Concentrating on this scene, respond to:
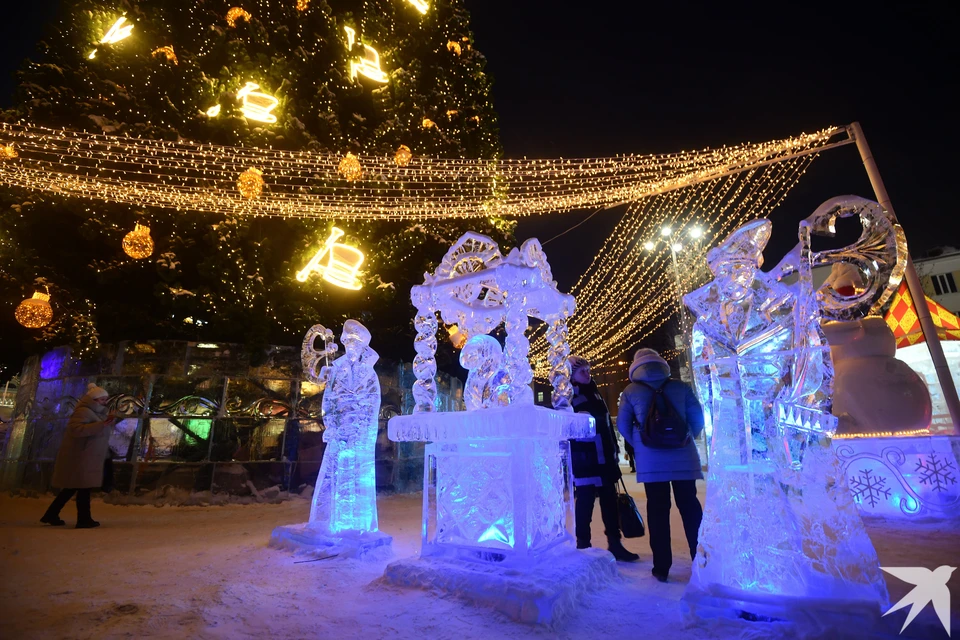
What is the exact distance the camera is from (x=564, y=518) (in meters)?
3.16

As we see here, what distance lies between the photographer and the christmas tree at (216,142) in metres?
6.98

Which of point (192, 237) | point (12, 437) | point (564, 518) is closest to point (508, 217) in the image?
point (192, 237)

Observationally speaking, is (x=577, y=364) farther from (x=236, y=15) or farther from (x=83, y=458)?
(x=236, y=15)

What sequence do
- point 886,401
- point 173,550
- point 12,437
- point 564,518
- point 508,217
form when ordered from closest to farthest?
point 564,518 → point 173,550 → point 886,401 → point 12,437 → point 508,217

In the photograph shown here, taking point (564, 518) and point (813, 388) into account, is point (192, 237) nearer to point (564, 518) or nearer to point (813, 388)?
point (564, 518)

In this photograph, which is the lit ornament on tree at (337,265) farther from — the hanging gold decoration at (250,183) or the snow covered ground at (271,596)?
the snow covered ground at (271,596)

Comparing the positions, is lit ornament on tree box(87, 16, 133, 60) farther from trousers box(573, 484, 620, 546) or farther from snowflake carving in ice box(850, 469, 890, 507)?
snowflake carving in ice box(850, 469, 890, 507)

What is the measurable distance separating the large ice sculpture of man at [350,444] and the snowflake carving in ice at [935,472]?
586 cm

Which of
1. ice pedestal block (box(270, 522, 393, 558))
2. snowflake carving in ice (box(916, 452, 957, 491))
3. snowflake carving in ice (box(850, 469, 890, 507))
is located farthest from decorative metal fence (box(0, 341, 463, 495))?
snowflake carving in ice (box(916, 452, 957, 491))

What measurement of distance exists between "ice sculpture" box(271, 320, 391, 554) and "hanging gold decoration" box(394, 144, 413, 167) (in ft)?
15.4

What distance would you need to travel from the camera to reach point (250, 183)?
700 cm

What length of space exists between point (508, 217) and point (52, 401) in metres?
8.98

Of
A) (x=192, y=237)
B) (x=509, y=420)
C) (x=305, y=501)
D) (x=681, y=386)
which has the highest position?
(x=192, y=237)

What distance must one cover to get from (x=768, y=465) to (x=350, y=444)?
3267 millimetres
